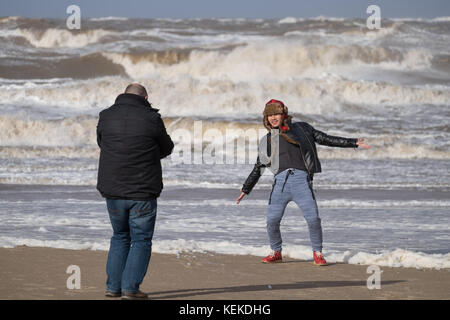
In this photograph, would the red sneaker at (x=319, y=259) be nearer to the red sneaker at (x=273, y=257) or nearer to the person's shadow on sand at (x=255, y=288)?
the red sneaker at (x=273, y=257)

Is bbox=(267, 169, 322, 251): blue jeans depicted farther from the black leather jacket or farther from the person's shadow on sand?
the person's shadow on sand

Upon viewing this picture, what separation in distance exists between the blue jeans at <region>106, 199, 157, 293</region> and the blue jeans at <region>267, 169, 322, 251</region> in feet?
5.89

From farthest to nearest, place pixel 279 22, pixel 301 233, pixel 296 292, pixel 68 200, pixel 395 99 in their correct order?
pixel 279 22, pixel 395 99, pixel 68 200, pixel 301 233, pixel 296 292

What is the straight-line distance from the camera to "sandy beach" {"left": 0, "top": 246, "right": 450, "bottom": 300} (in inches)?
210

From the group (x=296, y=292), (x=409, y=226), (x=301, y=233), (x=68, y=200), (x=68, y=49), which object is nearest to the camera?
(x=296, y=292)

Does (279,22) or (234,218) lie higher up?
(279,22)

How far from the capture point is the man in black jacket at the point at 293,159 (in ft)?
21.2

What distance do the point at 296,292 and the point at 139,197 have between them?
1396mm

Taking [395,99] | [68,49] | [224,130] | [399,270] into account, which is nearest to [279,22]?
[68,49]

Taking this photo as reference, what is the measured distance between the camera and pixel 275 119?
256 inches

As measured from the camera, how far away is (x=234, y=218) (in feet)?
33.8

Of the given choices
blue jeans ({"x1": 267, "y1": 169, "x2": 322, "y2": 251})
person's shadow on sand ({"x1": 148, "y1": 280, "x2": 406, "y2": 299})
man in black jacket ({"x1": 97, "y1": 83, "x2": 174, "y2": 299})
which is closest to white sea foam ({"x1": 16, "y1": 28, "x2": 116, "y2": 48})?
blue jeans ({"x1": 267, "y1": 169, "x2": 322, "y2": 251})

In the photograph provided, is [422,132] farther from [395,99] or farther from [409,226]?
[409,226]
